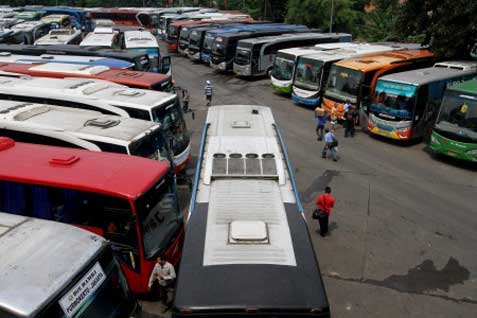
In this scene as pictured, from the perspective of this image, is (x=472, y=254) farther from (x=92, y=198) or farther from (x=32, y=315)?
(x=32, y=315)

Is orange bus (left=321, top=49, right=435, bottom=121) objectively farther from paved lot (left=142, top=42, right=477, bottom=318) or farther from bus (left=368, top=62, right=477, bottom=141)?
paved lot (left=142, top=42, right=477, bottom=318)

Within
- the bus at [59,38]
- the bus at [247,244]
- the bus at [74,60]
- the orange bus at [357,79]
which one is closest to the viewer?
the bus at [247,244]

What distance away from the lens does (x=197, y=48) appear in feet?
123

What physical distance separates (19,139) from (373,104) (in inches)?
539

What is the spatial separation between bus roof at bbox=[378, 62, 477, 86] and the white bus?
11.2 metres

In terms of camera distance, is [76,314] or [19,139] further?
[19,139]

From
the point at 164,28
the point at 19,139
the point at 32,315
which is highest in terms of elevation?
the point at 32,315

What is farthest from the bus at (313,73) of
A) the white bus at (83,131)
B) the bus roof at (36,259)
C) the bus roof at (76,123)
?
the bus roof at (36,259)

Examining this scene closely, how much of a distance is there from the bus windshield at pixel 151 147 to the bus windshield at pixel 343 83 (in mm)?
12225

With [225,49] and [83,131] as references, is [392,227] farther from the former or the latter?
[225,49]

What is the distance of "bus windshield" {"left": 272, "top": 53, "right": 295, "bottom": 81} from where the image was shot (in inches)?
999

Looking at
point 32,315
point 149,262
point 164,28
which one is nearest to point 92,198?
point 149,262

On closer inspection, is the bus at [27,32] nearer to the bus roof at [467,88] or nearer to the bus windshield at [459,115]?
the bus windshield at [459,115]

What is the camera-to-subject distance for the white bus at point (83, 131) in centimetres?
1024
